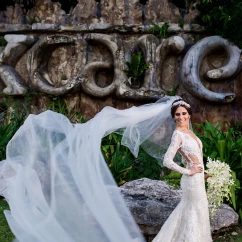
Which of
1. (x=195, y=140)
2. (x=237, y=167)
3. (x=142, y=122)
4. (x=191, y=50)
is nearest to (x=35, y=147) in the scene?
(x=142, y=122)

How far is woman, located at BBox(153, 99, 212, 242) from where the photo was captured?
11.6ft

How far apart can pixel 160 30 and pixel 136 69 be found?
91 centimetres

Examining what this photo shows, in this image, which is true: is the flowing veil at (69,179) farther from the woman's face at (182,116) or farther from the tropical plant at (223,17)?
the tropical plant at (223,17)

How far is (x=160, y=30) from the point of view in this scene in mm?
7961

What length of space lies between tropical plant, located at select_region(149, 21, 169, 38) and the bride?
13.2 feet

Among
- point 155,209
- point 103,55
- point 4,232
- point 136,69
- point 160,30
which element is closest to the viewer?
point 155,209

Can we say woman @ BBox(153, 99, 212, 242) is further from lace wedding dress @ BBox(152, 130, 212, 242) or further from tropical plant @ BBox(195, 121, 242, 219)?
tropical plant @ BBox(195, 121, 242, 219)

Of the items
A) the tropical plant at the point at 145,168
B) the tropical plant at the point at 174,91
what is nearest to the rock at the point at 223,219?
the tropical plant at the point at 145,168

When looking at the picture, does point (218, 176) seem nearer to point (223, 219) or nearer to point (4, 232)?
point (223, 219)

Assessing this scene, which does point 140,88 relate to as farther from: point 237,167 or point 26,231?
point 26,231

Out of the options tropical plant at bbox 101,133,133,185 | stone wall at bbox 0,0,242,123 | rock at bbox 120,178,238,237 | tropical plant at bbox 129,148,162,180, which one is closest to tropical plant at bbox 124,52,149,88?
stone wall at bbox 0,0,242,123

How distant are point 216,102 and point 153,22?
2.02m

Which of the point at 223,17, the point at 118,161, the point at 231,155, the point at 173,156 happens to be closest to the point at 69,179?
the point at 173,156

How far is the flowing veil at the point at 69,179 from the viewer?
372cm
